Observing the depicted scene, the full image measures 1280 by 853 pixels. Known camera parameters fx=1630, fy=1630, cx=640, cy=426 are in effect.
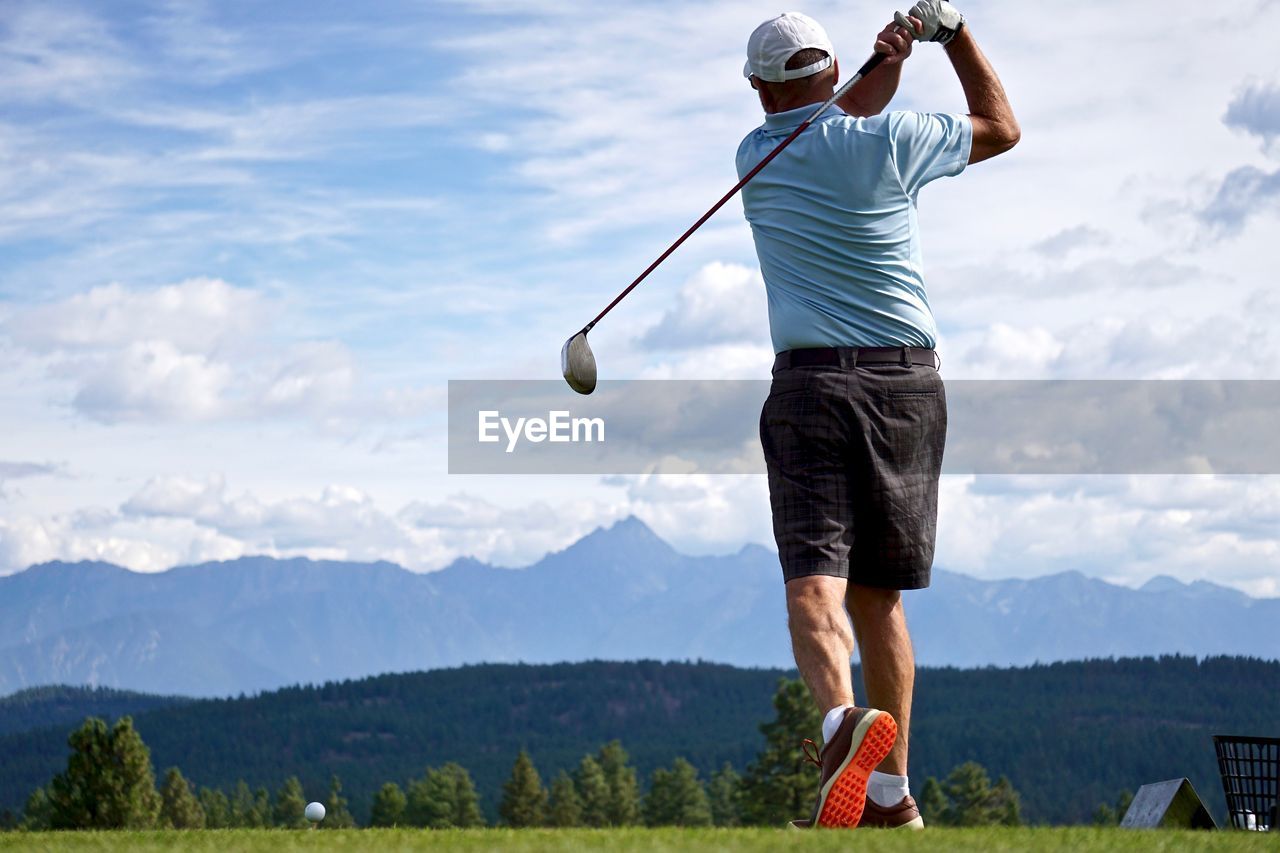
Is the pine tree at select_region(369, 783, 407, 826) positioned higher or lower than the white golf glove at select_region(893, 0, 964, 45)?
lower

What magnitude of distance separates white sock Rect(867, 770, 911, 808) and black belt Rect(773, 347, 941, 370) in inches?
64.3

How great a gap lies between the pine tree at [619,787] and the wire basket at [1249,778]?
14084 centimetres

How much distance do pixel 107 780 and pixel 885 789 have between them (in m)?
102

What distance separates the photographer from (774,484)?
6570mm

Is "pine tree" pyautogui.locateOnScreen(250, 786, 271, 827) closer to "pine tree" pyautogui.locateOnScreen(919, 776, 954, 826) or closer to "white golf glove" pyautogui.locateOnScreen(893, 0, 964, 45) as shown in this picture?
"pine tree" pyautogui.locateOnScreen(919, 776, 954, 826)

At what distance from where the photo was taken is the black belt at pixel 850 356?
6.54 meters

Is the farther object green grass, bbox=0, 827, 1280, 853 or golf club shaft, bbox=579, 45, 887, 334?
golf club shaft, bbox=579, 45, 887, 334

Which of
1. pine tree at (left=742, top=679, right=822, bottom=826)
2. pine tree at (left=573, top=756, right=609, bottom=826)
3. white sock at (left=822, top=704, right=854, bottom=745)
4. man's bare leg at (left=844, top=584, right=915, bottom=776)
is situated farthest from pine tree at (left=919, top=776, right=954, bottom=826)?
white sock at (left=822, top=704, right=854, bottom=745)

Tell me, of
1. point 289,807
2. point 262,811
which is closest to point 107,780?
point 262,811

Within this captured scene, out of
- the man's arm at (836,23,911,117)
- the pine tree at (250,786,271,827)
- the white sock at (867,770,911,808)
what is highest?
the man's arm at (836,23,911,117)

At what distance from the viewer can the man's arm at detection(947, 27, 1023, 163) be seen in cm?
679

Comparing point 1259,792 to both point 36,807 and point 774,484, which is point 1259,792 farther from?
point 36,807

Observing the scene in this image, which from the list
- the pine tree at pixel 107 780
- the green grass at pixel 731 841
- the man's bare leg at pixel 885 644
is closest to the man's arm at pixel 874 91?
the man's bare leg at pixel 885 644

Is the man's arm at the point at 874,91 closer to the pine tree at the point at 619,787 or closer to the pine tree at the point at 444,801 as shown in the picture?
the pine tree at the point at 619,787
